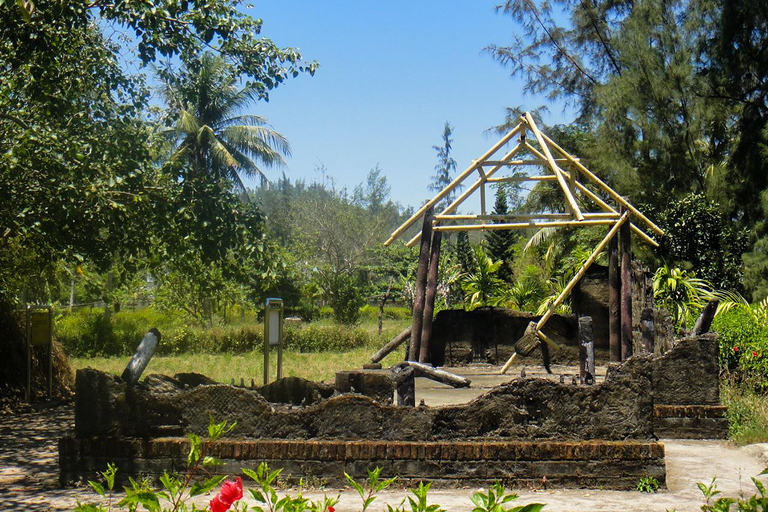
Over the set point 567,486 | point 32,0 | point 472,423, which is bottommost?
point 567,486

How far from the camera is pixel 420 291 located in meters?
11.5

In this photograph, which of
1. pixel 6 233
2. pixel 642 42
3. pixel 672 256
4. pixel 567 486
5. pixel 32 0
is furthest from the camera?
pixel 642 42

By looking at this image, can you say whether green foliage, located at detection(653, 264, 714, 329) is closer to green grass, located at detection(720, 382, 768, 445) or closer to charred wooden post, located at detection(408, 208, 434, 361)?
green grass, located at detection(720, 382, 768, 445)

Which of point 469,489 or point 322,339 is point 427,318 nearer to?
point 469,489

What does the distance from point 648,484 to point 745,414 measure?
11.6 feet

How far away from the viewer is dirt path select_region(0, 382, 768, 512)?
20.2 feet

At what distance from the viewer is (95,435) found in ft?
22.6

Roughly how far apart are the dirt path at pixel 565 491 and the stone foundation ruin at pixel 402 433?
0.66 ft

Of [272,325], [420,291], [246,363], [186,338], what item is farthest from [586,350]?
[186,338]

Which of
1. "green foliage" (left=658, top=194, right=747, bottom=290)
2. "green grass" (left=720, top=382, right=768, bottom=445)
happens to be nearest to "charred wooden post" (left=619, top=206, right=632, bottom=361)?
"green grass" (left=720, top=382, right=768, bottom=445)

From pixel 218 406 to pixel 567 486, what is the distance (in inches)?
114

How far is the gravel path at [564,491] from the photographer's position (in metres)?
6.17

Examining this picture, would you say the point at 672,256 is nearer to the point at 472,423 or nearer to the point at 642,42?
the point at 642,42

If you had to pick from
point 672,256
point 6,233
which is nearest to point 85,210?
point 6,233
